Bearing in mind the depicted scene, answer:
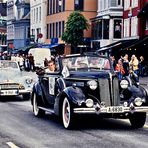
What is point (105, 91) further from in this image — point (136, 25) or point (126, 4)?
point (126, 4)

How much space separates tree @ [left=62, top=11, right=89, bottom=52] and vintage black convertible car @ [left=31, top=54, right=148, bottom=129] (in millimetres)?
48380

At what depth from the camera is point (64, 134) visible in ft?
37.1

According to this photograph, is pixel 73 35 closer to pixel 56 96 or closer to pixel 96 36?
pixel 96 36

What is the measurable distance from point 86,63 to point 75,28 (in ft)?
159

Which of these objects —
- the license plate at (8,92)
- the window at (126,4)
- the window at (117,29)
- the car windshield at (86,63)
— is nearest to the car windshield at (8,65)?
the license plate at (8,92)

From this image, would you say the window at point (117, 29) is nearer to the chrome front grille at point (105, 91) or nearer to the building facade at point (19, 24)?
the building facade at point (19, 24)

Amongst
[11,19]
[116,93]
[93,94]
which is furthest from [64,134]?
[11,19]

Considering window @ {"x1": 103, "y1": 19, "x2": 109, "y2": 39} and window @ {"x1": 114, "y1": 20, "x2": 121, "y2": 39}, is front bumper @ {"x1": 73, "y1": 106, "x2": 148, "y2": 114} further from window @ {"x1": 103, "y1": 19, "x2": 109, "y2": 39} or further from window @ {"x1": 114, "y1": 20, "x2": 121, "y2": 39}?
window @ {"x1": 103, "y1": 19, "x2": 109, "y2": 39}

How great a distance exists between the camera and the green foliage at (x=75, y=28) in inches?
2419

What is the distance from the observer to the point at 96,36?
212 ft

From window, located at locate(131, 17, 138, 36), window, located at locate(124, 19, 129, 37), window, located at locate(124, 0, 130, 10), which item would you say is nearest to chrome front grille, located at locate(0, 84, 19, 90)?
window, located at locate(131, 17, 138, 36)

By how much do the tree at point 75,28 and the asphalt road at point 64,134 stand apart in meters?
46.9

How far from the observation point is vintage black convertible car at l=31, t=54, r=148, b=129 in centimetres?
1176

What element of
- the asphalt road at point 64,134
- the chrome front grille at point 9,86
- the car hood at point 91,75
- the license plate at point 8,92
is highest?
the car hood at point 91,75
